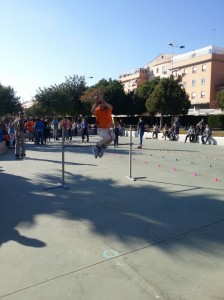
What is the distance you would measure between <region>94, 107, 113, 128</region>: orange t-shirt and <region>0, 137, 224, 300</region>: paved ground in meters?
1.64

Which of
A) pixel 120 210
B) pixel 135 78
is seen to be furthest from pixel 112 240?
pixel 135 78

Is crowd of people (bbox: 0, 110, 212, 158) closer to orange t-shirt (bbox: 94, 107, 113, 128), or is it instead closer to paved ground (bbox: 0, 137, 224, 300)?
orange t-shirt (bbox: 94, 107, 113, 128)

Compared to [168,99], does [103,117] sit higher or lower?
lower

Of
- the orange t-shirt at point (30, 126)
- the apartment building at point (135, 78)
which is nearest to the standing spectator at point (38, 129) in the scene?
the orange t-shirt at point (30, 126)

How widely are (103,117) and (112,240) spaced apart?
4638 millimetres

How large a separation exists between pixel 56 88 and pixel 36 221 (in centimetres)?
3724

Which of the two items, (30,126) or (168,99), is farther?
(168,99)

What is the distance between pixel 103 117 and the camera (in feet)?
26.9

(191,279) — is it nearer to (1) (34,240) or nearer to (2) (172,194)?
(1) (34,240)

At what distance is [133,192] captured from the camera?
264 inches

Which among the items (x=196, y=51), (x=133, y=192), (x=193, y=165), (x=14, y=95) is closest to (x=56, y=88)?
(x=14, y=95)

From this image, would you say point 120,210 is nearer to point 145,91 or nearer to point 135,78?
point 145,91

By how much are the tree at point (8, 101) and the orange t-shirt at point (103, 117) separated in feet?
106

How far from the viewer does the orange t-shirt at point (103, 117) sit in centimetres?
815
